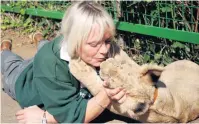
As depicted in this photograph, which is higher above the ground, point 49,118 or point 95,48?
point 95,48

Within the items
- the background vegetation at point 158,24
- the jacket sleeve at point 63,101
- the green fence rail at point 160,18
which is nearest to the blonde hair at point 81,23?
the jacket sleeve at point 63,101

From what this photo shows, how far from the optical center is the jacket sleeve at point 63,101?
10.5 feet

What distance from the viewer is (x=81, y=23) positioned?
305 centimetres

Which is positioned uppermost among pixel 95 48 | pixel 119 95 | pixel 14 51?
pixel 95 48

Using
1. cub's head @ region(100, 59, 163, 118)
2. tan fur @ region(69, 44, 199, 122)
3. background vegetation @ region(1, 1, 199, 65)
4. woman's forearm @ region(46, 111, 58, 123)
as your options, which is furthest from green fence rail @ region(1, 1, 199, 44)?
woman's forearm @ region(46, 111, 58, 123)

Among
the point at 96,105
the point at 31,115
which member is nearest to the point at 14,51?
the point at 31,115

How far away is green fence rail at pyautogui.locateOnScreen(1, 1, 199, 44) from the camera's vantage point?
4086 mm

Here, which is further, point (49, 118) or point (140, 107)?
point (49, 118)

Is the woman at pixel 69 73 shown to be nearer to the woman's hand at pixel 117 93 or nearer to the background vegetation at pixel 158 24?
the woman's hand at pixel 117 93

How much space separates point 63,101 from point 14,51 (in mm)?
2580

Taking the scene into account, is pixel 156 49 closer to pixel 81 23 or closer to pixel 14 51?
pixel 81 23

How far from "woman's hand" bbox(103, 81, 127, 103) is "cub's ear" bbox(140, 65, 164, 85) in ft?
0.52

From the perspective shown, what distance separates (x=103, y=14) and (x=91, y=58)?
0.34m

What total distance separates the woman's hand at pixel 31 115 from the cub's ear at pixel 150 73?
100 cm
